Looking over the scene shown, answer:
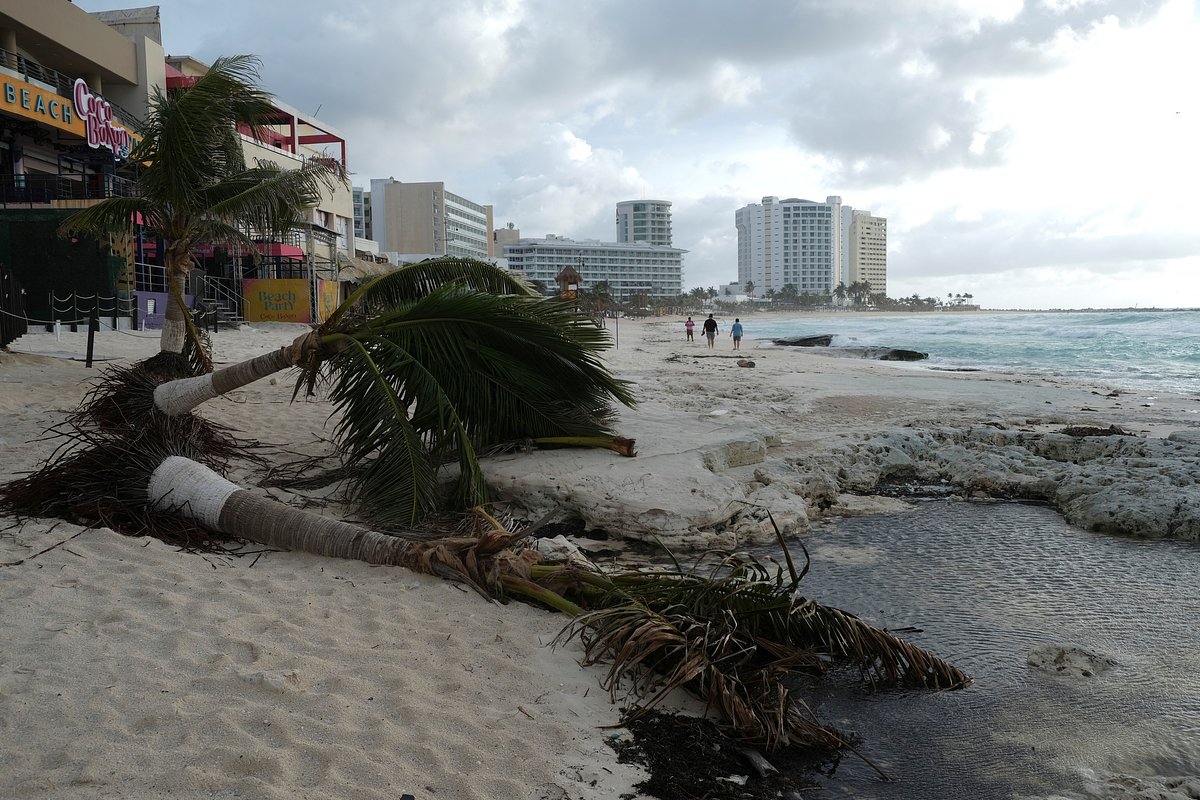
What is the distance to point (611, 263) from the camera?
507 ft

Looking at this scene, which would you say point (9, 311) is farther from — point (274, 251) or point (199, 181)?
point (274, 251)

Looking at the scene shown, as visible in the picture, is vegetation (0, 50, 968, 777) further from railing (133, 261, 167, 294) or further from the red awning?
the red awning

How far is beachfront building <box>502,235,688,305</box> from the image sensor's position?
138000 millimetres

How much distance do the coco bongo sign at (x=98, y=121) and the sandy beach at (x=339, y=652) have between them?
18719mm

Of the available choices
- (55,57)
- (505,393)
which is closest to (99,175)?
(55,57)

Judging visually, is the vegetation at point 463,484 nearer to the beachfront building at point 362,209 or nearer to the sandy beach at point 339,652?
the sandy beach at point 339,652

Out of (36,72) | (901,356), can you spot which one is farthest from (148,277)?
(901,356)

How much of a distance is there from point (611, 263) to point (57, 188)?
133m

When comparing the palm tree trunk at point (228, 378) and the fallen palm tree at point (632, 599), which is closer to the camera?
the fallen palm tree at point (632, 599)

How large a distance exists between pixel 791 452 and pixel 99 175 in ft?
91.8

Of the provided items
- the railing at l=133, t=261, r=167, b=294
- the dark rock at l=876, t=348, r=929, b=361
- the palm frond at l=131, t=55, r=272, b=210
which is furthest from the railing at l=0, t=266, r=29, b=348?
the dark rock at l=876, t=348, r=929, b=361

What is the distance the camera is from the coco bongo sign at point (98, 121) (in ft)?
72.0

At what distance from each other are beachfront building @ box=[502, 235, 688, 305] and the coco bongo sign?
108531 mm

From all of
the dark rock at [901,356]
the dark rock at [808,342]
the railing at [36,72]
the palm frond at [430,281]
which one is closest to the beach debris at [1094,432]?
the palm frond at [430,281]
